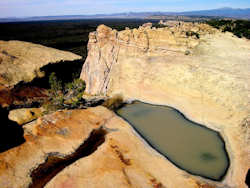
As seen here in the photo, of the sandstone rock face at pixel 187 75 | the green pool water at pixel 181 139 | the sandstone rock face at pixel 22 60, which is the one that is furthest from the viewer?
the sandstone rock face at pixel 22 60

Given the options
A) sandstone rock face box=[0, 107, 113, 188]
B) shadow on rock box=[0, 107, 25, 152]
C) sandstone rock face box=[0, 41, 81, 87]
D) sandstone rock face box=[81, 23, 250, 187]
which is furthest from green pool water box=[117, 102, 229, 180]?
sandstone rock face box=[0, 41, 81, 87]

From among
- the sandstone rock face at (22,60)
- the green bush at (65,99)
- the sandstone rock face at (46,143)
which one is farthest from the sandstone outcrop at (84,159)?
the sandstone rock face at (22,60)

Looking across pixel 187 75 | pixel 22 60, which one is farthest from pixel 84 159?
pixel 22 60

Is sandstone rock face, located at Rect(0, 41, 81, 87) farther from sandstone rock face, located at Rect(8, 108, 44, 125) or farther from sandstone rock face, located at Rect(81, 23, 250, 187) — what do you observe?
sandstone rock face, located at Rect(81, 23, 250, 187)

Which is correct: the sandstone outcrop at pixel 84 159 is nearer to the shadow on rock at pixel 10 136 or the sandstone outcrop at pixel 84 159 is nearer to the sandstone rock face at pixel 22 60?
the shadow on rock at pixel 10 136

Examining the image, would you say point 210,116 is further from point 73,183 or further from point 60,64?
point 60,64

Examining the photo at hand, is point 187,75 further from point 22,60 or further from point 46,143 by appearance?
point 22,60
